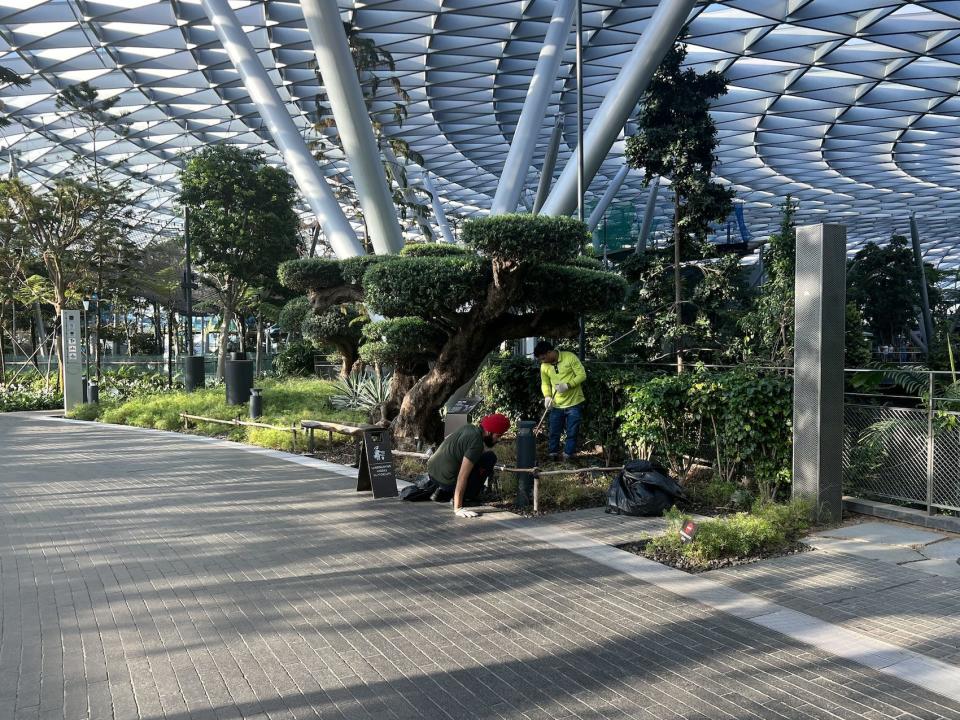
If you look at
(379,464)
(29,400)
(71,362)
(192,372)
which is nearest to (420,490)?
(379,464)

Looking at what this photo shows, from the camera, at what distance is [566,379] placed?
1002 centimetres

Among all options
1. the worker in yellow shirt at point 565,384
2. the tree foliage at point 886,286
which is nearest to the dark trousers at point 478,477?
the worker in yellow shirt at point 565,384

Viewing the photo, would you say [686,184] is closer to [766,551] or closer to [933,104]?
[766,551]

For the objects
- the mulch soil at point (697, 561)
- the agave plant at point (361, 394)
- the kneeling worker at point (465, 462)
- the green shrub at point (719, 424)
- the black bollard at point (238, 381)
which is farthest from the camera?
the black bollard at point (238, 381)

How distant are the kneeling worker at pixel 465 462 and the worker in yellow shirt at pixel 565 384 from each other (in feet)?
6.98

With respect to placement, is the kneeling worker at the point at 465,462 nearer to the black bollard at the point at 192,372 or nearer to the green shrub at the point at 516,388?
the green shrub at the point at 516,388

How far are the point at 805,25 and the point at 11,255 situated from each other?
2685cm

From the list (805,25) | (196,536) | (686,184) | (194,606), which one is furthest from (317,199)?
(805,25)

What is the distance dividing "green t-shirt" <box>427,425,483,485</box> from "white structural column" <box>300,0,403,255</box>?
6.87m

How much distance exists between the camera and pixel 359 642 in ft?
14.5

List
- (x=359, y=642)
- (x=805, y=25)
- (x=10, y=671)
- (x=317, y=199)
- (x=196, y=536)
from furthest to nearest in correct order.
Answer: (x=805, y=25) → (x=317, y=199) → (x=196, y=536) → (x=359, y=642) → (x=10, y=671)

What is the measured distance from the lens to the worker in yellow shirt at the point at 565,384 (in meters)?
9.98

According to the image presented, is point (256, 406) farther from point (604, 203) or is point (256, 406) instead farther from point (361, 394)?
point (604, 203)

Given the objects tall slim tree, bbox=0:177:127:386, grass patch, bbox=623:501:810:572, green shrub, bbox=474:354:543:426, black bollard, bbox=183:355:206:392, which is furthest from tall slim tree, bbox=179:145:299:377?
grass patch, bbox=623:501:810:572
